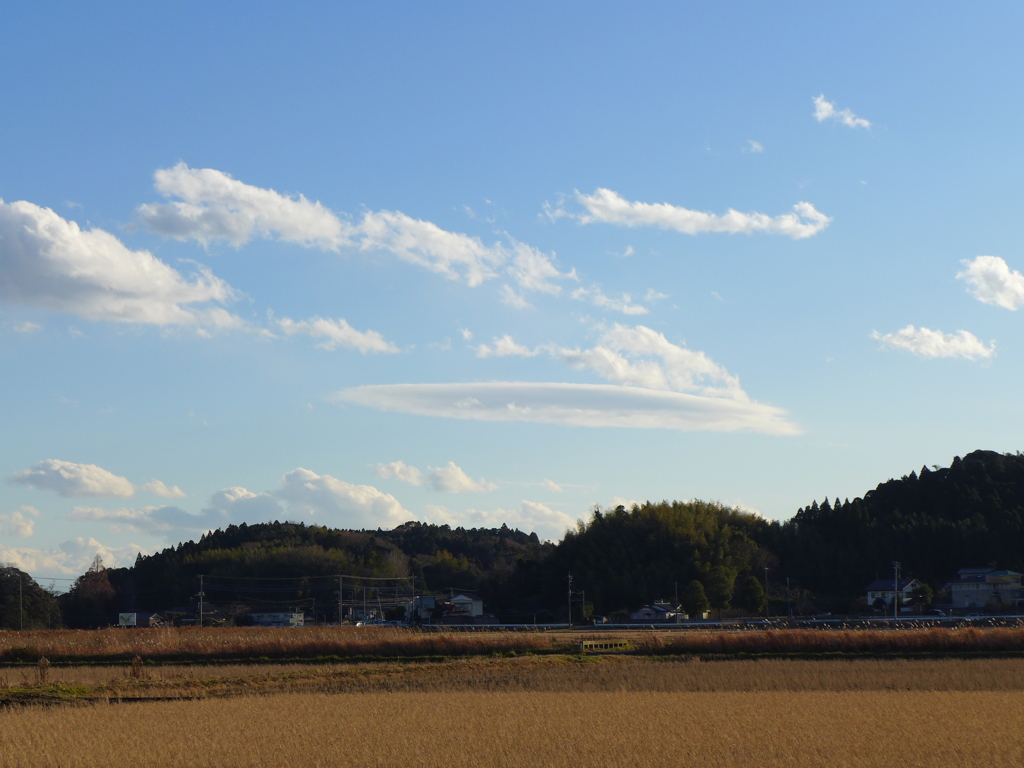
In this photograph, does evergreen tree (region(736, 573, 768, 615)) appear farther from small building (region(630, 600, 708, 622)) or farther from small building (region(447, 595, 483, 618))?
small building (region(447, 595, 483, 618))

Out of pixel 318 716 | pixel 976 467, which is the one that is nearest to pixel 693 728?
pixel 318 716

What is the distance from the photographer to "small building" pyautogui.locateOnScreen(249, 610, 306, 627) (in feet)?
297

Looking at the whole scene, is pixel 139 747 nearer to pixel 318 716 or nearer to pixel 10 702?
pixel 318 716

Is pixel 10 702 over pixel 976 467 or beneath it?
beneath

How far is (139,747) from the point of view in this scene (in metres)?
15.4

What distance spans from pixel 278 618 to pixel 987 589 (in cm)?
6551

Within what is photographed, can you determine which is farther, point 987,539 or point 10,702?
point 987,539

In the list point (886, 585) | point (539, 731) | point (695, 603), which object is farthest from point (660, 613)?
point (539, 731)

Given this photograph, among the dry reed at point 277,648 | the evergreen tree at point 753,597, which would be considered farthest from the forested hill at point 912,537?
the dry reed at point 277,648

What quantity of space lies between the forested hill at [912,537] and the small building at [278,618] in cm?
4791

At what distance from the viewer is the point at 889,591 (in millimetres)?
82438

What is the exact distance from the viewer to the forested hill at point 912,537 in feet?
298

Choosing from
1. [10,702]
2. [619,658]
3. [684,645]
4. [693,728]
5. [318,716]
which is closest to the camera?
[693,728]

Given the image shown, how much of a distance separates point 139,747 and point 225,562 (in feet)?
320
